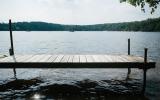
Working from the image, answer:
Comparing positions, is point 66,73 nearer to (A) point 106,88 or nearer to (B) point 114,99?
(A) point 106,88

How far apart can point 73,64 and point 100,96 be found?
2.58 m

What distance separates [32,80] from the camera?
60.9ft

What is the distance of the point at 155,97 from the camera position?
1391 cm

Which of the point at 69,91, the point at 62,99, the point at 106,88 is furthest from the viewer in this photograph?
the point at 106,88

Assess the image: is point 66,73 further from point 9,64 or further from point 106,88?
point 9,64

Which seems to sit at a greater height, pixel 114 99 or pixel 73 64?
pixel 73 64

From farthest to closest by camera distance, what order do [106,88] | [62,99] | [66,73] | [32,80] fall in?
[66,73] → [32,80] → [106,88] → [62,99]

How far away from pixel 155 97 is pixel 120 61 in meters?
3.00

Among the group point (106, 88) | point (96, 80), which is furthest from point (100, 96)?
point (96, 80)

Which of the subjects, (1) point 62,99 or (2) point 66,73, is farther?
(2) point 66,73

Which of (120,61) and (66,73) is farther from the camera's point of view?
(66,73)

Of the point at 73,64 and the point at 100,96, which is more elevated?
the point at 73,64

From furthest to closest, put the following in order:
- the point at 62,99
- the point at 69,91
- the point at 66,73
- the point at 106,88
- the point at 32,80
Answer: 1. the point at 66,73
2. the point at 32,80
3. the point at 106,88
4. the point at 69,91
5. the point at 62,99

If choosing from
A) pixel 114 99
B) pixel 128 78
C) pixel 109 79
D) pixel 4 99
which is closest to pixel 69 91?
pixel 114 99
